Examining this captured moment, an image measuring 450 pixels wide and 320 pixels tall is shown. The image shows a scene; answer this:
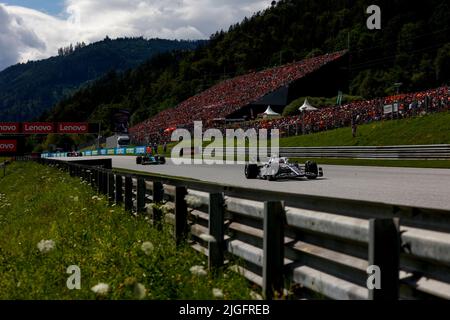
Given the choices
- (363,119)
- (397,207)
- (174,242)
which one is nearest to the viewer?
(397,207)

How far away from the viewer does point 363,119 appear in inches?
1304

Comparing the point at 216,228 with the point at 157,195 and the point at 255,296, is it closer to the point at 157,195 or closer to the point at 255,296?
the point at 255,296

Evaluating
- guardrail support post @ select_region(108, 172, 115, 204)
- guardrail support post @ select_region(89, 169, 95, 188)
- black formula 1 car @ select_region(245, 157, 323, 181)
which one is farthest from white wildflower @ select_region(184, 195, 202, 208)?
black formula 1 car @ select_region(245, 157, 323, 181)

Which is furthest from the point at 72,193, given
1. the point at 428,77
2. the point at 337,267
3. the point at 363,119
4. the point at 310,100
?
the point at 428,77

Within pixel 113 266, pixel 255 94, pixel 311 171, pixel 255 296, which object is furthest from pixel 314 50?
pixel 255 296

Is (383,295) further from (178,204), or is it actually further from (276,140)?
(276,140)

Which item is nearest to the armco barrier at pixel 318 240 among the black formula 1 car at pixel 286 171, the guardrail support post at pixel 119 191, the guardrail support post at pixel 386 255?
the guardrail support post at pixel 386 255

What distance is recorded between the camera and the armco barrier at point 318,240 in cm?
284

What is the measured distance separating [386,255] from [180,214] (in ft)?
11.6

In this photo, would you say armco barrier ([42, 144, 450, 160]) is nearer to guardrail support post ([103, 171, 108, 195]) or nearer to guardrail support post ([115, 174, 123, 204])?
guardrail support post ([103, 171, 108, 195])

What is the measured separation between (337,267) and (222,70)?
477 ft

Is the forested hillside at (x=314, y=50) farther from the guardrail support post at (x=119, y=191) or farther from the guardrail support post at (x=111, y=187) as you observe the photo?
the guardrail support post at (x=119, y=191)

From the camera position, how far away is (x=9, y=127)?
83.8 m
